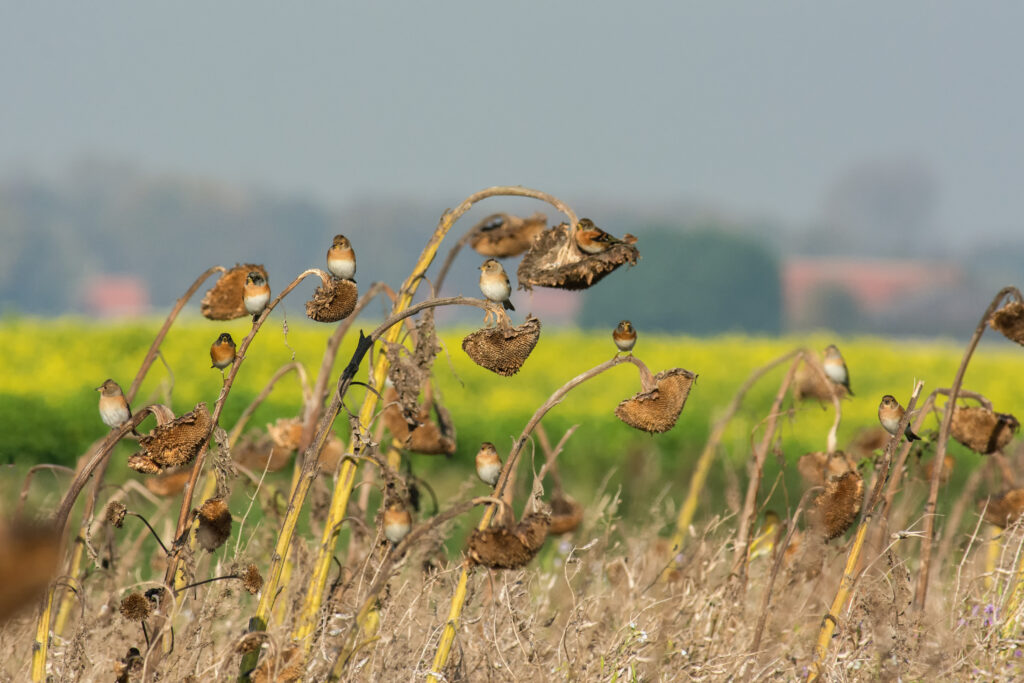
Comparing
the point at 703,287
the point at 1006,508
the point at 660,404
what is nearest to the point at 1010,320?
the point at 1006,508

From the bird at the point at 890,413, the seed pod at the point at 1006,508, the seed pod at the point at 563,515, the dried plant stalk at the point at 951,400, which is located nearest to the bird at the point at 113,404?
the seed pod at the point at 563,515

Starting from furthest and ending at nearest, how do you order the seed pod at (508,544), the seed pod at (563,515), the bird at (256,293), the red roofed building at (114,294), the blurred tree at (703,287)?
the red roofed building at (114,294), the blurred tree at (703,287), the seed pod at (563,515), the bird at (256,293), the seed pod at (508,544)

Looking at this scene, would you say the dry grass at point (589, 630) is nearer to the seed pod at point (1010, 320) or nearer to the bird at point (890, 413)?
the bird at point (890, 413)

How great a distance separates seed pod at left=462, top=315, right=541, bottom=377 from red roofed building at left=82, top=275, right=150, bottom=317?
84.2 meters

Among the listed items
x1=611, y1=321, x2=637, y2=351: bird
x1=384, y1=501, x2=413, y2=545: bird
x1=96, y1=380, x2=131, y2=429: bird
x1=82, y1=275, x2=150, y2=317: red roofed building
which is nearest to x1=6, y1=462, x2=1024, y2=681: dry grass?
x1=384, y1=501, x2=413, y2=545: bird

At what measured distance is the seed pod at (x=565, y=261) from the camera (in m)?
2.31

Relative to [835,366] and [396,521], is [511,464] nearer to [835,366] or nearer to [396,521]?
[396,521]

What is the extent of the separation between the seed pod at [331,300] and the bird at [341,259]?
17 millimetres

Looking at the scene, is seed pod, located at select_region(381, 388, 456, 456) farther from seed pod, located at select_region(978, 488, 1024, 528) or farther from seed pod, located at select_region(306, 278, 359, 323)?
seed pod, located at select_region(978, 488, 1024, 528)

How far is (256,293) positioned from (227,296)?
32 cm

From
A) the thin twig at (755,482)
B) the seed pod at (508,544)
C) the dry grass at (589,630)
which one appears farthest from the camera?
the thin twig at (755,482)

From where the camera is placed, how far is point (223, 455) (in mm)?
2309

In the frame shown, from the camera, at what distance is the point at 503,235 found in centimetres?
301

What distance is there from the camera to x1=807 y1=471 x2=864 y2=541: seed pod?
2748mm
